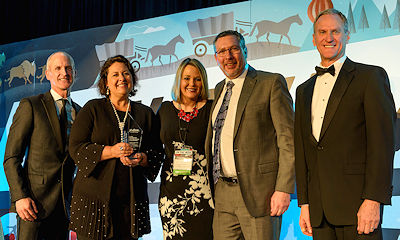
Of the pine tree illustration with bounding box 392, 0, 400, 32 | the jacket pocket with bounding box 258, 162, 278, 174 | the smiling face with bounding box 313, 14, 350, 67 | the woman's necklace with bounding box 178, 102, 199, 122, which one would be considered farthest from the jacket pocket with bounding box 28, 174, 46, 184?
the pine tree illustration with bounding box 392, 0, 400, 32

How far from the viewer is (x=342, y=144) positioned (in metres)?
2.04

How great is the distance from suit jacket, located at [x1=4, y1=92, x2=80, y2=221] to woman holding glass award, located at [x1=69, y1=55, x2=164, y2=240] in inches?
15.1

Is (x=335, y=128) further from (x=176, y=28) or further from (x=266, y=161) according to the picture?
(x=176, y=28)

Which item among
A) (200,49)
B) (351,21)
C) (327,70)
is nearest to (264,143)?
(327,70)

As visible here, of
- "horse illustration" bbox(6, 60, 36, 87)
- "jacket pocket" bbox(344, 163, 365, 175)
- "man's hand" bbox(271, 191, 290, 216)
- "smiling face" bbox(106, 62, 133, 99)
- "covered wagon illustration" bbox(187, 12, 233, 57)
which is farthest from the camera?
"horse illustration" bbox(6, 60, 36, 87)

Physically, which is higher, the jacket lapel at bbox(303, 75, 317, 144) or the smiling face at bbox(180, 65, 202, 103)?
the smiling face at bbox(180, 65, 202, 103)

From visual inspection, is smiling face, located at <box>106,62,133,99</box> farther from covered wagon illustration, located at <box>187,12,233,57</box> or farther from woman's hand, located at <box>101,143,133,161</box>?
covered wagon illustration, located at <box>187,12,233,57</box>

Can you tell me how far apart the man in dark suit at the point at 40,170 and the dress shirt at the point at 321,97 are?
5.79 feet

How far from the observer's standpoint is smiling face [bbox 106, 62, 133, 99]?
9.39 feet

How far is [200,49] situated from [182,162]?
2220mm

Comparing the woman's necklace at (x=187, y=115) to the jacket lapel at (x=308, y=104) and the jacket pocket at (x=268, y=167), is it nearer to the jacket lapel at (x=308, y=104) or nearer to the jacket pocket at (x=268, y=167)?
the jacket pocket at (x=268, y=167)

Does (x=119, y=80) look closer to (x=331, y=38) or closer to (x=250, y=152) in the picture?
(x=250, y=152)

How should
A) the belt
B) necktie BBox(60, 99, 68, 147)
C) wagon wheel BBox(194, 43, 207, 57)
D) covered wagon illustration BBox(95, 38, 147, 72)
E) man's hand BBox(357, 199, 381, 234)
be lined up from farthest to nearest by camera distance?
1. covered wagon illustration BBox(95, 38, 147, 72)
2. wagon wheel BBox(194, 43, 207, 57)
3. necktie BBox(60, 99, 68, 147)
4. the belt
5. man's hand BBox(357, 199, 381, 234)

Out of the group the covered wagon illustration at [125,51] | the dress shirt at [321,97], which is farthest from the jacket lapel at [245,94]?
the covered wagon illustration at [125,51]
